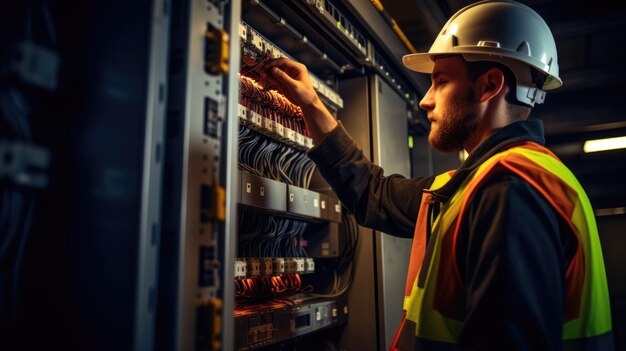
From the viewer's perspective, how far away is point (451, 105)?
162 cm

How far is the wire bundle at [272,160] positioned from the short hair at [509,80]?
2.52 feet

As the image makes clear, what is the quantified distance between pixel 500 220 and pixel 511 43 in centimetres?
78

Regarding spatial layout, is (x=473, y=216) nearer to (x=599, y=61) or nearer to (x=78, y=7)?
(x=78, y=7)

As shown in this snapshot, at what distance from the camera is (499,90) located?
1.57m

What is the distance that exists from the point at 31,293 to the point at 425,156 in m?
2.85

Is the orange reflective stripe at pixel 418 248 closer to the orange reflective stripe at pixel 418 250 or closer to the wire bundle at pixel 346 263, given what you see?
the orange reflective stripe at pixel 418 250

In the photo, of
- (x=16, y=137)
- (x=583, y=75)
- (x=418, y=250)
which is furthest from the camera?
(x=583, y=75)

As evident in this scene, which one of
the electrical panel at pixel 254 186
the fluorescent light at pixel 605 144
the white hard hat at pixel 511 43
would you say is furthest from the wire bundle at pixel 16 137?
the fluorescent light at pixel 605 144

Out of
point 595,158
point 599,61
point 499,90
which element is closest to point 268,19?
point 499,90

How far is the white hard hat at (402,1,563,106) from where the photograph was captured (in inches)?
62.5

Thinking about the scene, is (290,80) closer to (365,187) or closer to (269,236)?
(365,187)

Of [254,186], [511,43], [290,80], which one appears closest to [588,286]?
[511,43]

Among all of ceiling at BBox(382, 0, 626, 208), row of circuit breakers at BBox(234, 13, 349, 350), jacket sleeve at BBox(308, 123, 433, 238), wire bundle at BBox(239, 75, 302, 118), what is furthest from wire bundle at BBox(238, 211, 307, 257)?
ceiling at BBox(382, 0, 626, 208)

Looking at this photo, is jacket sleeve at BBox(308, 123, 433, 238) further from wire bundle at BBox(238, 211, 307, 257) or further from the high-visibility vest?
the high-visibility vest
